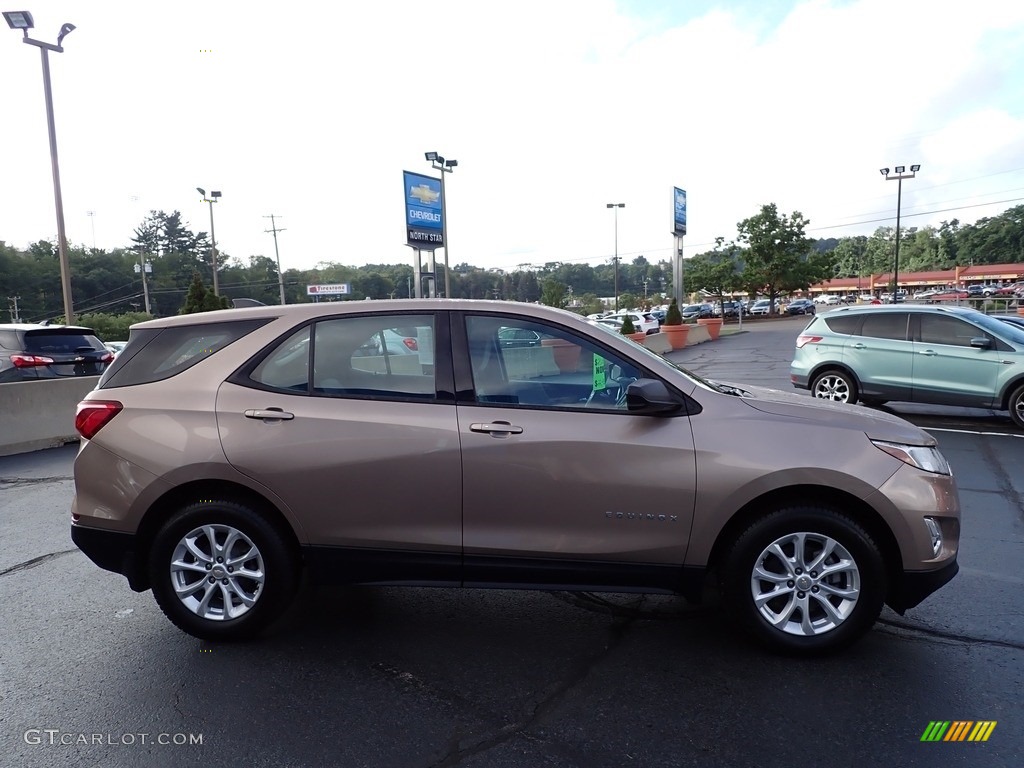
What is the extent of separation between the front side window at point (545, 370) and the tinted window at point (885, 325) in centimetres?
825

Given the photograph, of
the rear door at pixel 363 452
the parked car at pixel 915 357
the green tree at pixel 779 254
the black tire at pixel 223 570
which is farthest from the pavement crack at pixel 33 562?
the green tree at pixel 779 254

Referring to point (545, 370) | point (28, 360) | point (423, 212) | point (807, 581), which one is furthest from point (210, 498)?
point (423, 212)

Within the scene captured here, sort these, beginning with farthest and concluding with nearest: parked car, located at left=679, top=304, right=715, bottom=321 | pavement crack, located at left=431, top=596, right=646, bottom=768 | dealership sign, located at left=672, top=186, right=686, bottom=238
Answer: parked car, located at left=679, top=304, right=715, bottom=321, dealership sign, located at left=672, top=186, right=686, bottom=238, pavement crack, located at left=431, top=596, right=646, bottom=768

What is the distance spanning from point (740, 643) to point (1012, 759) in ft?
3.96

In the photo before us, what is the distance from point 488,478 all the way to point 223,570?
149 cm

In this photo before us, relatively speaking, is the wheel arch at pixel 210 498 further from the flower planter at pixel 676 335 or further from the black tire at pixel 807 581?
the flower planter at pixel 676 335

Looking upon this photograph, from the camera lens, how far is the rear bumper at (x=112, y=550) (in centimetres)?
361

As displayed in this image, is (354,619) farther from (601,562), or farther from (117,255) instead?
(117,255)

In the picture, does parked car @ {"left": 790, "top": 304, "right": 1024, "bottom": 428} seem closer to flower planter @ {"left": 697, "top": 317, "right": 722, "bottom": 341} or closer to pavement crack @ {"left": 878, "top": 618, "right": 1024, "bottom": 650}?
pavement crack @ {"left": 878, "top": 618, "right": 1024, "bottom": 650}

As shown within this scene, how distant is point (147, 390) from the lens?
12.1 ft

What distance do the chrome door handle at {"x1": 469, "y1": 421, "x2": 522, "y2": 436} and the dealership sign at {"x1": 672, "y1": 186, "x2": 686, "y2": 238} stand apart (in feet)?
111

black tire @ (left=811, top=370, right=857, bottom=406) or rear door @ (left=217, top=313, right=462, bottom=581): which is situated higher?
rear door @ (left=217, top=313, right=462, bottom=581)

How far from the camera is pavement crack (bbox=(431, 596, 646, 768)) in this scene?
8.80 feet

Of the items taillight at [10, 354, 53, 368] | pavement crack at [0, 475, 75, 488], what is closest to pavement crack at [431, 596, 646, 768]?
pavement crack at [0, 475, 75, 488]
